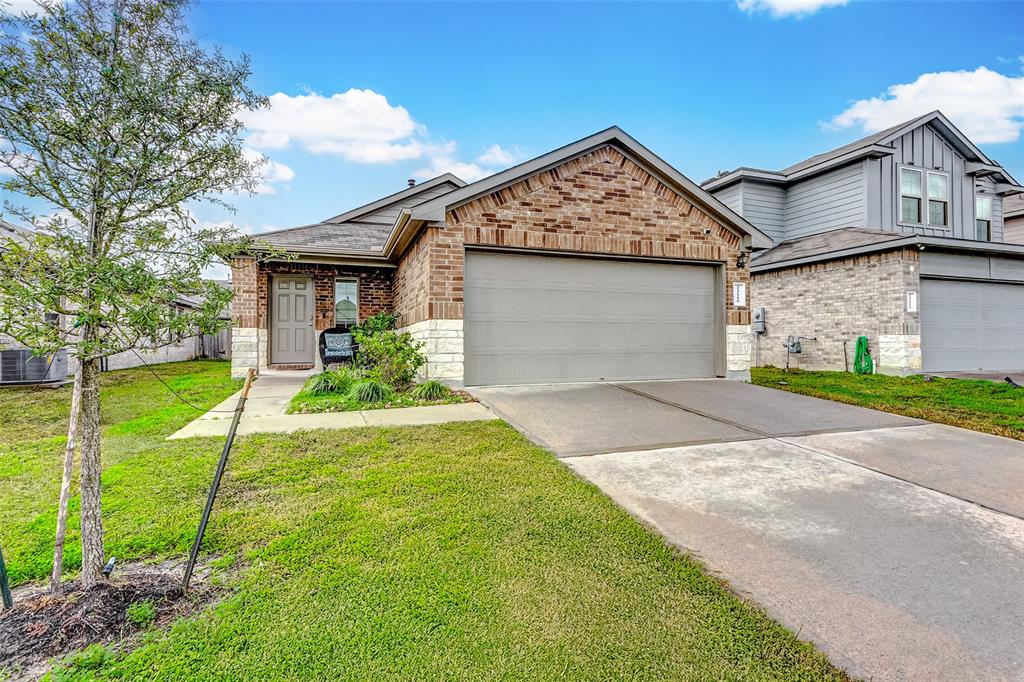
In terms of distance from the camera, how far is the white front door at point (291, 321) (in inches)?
463

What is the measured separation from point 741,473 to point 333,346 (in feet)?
28.1

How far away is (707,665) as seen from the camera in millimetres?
1818

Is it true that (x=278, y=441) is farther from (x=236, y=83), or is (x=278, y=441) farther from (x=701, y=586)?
(x=701, y=586)

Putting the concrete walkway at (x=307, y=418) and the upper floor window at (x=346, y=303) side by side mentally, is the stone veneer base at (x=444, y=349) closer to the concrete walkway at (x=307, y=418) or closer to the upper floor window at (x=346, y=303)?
the concrete walkway at (x=307, y=418)

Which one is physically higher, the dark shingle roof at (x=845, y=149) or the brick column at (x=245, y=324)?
the dark shingle roof at (x=845, y=149)

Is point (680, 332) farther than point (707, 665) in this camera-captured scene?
Yes

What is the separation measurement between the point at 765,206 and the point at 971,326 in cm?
611

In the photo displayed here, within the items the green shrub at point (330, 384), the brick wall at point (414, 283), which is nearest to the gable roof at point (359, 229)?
the brick wall at point (414, 283)

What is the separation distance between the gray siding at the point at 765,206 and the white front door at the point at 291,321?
508 inches

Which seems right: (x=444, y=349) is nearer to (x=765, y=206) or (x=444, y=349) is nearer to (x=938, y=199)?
(x=765, y=206)

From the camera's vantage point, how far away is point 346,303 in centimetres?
1201

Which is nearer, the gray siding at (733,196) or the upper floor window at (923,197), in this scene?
the upper floor window at (923,197)

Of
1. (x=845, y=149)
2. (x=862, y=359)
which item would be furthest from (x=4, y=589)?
(x=845, y=149)

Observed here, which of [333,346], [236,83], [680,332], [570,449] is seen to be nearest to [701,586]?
[570,449]
